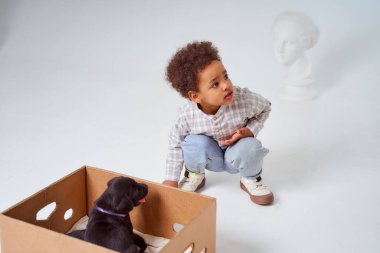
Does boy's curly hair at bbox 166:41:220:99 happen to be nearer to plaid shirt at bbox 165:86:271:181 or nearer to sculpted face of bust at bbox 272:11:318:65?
plaid shirt at bbox 165:86:271:181

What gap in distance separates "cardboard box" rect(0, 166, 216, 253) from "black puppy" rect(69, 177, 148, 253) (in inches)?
3.1

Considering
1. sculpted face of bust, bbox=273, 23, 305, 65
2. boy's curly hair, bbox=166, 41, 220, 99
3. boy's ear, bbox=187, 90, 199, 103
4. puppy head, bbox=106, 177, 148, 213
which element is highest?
sculpted face of bust, bbox=273, 23, 305, 65

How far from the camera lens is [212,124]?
167 cm

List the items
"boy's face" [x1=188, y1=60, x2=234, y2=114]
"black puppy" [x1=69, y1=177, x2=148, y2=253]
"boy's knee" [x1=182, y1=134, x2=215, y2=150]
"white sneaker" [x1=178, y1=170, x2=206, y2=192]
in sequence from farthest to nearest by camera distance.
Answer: "white sneaker" [x1=178, y1=170, x2=206, y2=192] < "boy's knee" [x1=182, y1=134, x2=215, y2=150] < "boy's face" [x1=188, y1=60, x2=234, y2=114] < "black puppy" [x1=69, y1=177, x2=148, y2=253]

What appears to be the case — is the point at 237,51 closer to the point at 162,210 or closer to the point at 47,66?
the point at 47,66

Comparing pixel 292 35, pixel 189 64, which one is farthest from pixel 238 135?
pixel 292 35

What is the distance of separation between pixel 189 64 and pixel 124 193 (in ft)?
1.55

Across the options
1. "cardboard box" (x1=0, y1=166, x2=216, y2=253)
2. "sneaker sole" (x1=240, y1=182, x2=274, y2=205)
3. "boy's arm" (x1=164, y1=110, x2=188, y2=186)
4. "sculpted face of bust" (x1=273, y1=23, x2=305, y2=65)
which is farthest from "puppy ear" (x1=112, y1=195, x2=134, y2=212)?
"sculpted face of bust" (x1=273, y1=23, x2=305, y2=65)

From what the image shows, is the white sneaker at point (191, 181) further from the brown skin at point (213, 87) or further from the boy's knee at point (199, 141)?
the brown skin at point (213, 87)

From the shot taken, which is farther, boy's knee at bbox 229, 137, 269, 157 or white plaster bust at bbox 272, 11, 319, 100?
white plaster bust at bbox 272, 11, 319, 100

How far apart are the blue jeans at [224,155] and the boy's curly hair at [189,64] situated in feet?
0.64

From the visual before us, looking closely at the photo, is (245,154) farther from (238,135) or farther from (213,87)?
(213,87)

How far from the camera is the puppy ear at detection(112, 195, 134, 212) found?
1.37m

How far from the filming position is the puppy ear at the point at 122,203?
4.49ft
